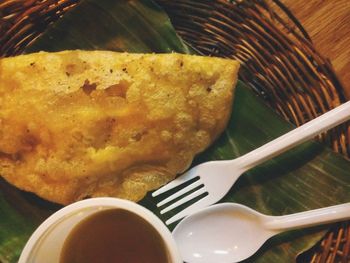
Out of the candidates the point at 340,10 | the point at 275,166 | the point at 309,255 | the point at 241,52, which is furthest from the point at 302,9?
the point at 309,255

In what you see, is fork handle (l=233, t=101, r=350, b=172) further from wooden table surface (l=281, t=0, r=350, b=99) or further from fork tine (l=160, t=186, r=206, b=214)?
wooden table surface (l=281, t=0, r=350, b=99)

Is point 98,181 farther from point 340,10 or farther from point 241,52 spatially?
point 340,10

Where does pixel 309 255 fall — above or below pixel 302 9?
below

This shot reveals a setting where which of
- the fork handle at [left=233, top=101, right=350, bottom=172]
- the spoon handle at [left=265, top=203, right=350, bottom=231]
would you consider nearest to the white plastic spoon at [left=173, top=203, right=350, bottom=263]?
the spoon handle at [left=265, top=203, right=350, bottom=231]

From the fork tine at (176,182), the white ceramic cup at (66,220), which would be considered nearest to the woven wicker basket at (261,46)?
the fork tine at (176,182)

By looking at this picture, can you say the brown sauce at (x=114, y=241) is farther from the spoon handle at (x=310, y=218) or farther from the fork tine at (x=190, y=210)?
the spoon handle at (x=310, y=218)

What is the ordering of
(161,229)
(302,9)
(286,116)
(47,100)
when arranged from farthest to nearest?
(302,9) < (286,116) < (47,100) < (161,229)

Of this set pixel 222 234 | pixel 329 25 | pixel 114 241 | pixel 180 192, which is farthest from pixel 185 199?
pixel 329 25
